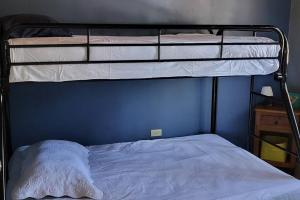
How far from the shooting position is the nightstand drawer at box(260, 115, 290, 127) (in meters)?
3.25

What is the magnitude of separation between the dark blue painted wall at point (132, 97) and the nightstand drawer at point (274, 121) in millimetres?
249

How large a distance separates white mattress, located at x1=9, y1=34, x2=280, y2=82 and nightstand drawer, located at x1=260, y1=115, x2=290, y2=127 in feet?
2.97

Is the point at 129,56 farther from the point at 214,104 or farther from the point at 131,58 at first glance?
the point at 214,104

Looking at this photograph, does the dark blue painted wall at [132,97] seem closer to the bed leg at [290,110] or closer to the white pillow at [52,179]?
the white pillow at [52,179]

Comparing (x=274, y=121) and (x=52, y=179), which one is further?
(x=274, y=121)

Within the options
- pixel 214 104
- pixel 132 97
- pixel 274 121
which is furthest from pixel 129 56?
pixel 274 121

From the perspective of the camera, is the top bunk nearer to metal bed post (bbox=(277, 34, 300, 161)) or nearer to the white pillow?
metal bed post (bbox=(277, 34, 300, 161))

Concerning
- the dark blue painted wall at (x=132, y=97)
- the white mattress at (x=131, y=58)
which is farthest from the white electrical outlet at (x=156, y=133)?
the white mattress at (x=131, y=58)

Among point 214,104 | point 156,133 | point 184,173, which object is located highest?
point 214,104

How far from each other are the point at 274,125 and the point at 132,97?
134 centimetres

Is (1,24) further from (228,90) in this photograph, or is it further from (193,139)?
(228,90)

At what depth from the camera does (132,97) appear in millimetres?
3117

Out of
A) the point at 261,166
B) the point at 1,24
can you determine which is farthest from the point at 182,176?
the point at 1,24

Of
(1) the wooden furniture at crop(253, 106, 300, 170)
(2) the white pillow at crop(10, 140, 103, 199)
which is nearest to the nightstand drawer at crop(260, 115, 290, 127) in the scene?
(1) the wooden furniture at crop(253, 106, 300, 170)
